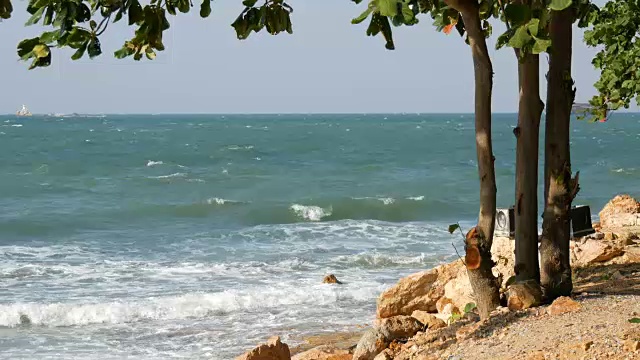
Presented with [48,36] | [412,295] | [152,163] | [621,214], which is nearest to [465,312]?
[412,295]

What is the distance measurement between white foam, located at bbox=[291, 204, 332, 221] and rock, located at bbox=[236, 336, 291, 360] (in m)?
16.2

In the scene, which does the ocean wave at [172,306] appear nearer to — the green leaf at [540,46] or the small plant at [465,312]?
the small plant at [465,312]


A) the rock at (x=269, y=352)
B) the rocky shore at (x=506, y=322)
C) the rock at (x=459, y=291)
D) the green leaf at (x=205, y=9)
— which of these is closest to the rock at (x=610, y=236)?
the rocky shore at (x=506, y=322)

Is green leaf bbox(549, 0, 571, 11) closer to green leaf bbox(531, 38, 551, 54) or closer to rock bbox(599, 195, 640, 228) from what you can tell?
green leaf bbox(531, 38, 551, 54)

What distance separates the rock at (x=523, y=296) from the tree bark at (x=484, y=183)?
0.12 meters

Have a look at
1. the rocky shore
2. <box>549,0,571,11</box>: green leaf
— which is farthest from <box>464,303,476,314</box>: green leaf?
<box>549,0,571,11</box>: green leaf

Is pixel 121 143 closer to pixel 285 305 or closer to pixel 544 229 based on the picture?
pixel 285 305

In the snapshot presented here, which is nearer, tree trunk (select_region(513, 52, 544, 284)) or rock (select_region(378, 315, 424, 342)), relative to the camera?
tree trunk (select_region(513, 52, 544, 284))

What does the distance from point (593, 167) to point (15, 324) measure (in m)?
34.4

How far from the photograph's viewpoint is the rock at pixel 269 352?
769cm

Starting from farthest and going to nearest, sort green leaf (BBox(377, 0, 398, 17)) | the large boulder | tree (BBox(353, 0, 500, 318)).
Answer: the large boulder, tree (BBox(353, 0, 500, 318)), green leaf (BBox(377, 0, 398, 17))

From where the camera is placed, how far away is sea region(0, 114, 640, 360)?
1109 cm

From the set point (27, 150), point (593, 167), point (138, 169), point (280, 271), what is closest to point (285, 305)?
point (280, 271)

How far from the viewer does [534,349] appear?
5867 mm
